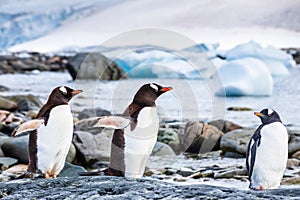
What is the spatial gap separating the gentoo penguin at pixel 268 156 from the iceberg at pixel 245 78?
8859 millimetres

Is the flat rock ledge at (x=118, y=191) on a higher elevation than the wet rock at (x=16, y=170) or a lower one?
higher

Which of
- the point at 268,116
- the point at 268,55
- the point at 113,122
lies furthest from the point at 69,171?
the point at 268,55

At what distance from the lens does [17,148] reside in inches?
222

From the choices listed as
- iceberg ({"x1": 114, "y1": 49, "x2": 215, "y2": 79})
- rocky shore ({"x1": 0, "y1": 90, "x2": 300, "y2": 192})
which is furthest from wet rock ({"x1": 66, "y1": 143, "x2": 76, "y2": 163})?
iceberg ({"x1": 114, "y1": 49, "x2": 215, "y2": 79})

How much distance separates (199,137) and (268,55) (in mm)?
11060

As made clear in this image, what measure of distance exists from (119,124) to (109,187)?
0.97 metres

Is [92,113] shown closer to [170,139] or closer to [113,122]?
[170,139]

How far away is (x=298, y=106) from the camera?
11.3 meters

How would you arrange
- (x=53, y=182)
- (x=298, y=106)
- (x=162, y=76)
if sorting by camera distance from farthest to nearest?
(x=162, y=76), (x=298, y=106), (x=53, y=182)

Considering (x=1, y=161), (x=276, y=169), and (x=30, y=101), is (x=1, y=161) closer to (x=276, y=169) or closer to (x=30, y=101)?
(x=276, y=169)

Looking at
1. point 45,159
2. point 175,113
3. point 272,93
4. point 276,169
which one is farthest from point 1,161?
point 272,93

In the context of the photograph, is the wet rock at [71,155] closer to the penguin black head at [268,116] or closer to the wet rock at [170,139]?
the wet rock at [170,139]

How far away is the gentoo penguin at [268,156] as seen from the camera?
3.41m

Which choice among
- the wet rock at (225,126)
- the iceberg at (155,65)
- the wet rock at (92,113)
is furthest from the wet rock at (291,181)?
the iceberg at (155,65)
